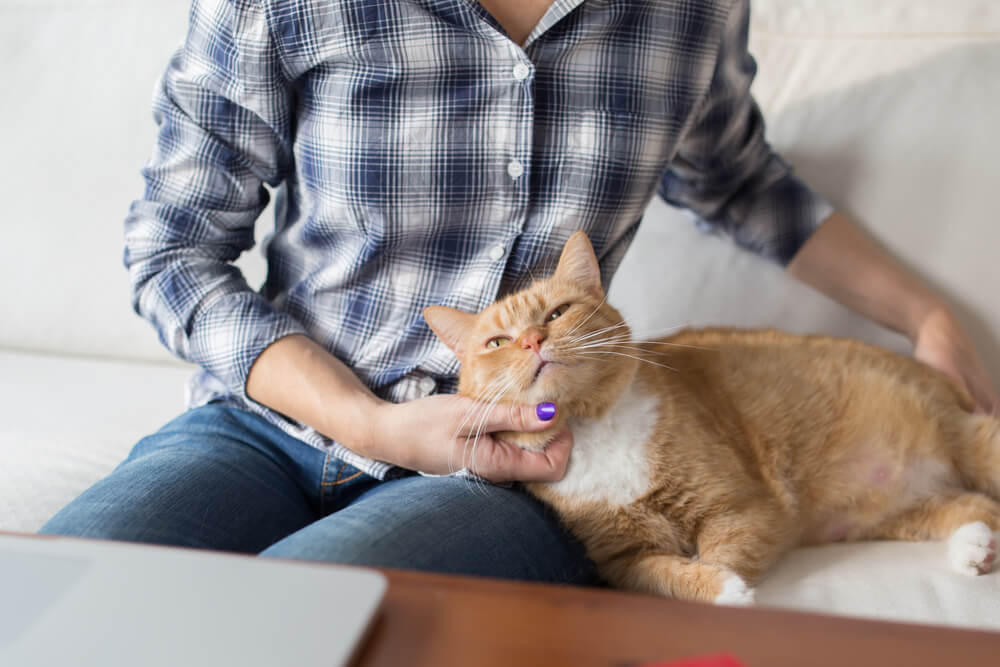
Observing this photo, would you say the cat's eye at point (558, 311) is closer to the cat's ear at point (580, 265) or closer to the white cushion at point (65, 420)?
the cat's ear at point (580, 265)

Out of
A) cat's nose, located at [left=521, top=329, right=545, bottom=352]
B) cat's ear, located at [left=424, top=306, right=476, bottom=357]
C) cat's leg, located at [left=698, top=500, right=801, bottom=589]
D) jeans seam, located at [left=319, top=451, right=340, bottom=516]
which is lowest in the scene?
jeans seam, located at [left=319, top=451, right=340, bottom=516]

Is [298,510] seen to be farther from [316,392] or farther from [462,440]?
[462,440]

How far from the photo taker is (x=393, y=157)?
1063 mm

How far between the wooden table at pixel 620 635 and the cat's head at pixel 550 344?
470 millimetres

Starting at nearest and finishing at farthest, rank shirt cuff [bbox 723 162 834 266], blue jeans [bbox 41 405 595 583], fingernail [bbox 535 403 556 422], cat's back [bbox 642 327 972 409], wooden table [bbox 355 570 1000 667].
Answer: wooden table [bbox 355 570 1000 667]
blue jeans [bbox 41 405 595 583]
fingernail [bbox 535 403 556 422]
cat's back [bbox 642 327 972 409]
shirt cuff [bbox 723 162 834 266]

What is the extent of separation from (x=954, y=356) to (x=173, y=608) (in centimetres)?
131

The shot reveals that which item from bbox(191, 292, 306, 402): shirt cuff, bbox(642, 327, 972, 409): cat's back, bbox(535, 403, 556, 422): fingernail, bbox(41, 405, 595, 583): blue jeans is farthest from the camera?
bbox(642, 327, 972, 409): cat's back

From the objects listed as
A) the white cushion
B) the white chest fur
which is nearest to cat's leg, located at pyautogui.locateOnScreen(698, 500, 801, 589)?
the white chest fur

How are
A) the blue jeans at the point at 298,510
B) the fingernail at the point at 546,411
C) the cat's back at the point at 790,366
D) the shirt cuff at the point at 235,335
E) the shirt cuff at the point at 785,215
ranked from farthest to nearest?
the shirt cuff at the point at 785,215, the cat's back at the point at 790,366, the shirt cuff at the point at 235,335, the fingernail at the point at 546,411, the blue jeans at the point at 298,510

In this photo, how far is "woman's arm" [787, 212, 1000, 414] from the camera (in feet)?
4.39

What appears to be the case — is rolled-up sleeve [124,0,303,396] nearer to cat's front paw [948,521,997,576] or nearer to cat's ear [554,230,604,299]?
cat's ear [554,230,604,299]

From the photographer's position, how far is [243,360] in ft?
3.58

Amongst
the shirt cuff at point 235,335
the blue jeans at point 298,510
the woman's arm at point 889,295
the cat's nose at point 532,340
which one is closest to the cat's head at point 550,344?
the cat's nose at point 532,340

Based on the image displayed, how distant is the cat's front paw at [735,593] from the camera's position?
0.92 meters
